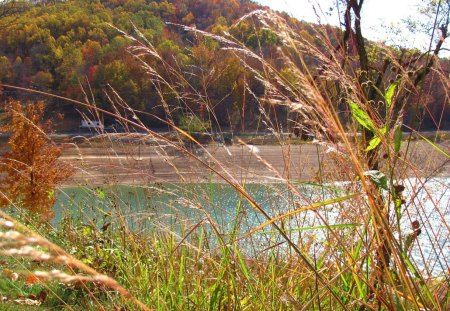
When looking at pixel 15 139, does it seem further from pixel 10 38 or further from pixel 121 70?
pixel 10 38

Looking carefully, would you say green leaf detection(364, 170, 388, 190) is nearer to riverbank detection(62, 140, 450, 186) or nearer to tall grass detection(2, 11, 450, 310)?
tall grass detection(2, 11, 450, 310)

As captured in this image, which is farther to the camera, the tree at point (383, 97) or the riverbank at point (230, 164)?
the riverbank at point (230, 164)

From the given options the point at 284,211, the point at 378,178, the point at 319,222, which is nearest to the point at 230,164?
the point at 319,222

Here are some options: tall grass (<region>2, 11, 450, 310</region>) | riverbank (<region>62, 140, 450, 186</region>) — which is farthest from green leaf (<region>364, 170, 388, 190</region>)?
riverbank (<region>62, 140, 450, 186</region>)

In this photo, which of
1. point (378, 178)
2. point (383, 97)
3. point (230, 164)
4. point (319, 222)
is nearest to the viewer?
point (378, 178)

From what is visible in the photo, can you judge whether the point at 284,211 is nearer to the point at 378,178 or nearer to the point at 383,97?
the point at 383,97

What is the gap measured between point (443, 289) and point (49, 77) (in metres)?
50.2

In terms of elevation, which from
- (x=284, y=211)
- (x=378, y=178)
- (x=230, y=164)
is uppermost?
(x=378, y=178)

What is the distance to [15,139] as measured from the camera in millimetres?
11812

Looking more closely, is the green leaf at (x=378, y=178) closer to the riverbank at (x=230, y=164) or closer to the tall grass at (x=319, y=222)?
the tall grass at (x=319, y=222)

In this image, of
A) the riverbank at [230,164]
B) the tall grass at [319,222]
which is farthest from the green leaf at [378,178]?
the riverbank at [230,164]

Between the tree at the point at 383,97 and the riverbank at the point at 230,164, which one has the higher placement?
the tree at the point at 383,97

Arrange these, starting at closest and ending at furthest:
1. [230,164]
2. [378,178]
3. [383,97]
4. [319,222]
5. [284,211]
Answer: [378,178], [383,97], [230,164], [319,222], [284,211]

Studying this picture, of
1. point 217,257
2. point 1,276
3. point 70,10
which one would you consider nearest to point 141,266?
point 217,257
